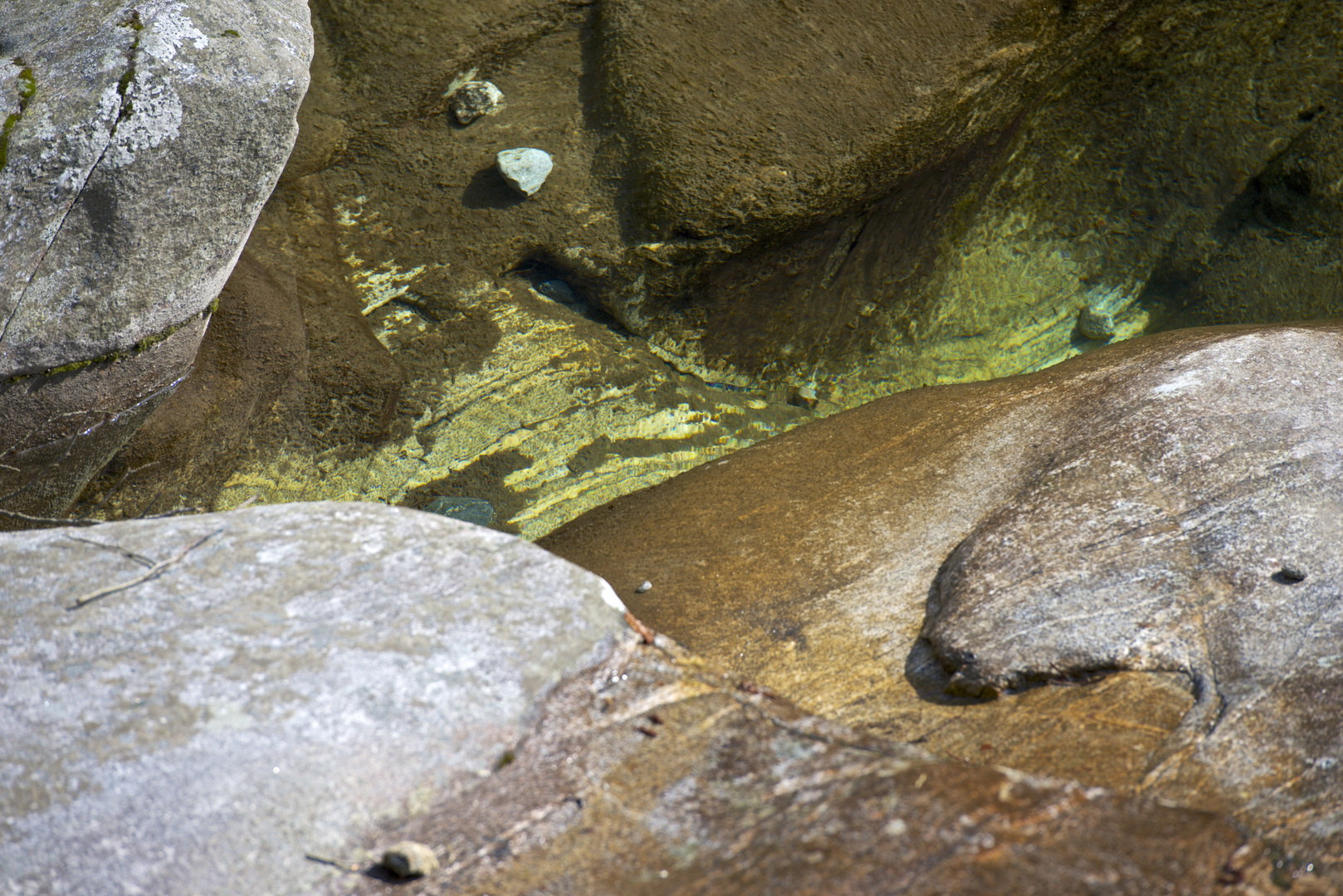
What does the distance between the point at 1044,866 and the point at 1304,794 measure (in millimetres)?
699

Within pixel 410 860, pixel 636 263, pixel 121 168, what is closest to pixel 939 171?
pixel 636 263

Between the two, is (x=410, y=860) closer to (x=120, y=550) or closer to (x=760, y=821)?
(x=760, y=821)

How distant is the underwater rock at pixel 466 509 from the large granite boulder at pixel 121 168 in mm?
1276

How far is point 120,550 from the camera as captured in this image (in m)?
1.99

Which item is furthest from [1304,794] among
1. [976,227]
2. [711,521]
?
[976,227]

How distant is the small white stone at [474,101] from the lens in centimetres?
473

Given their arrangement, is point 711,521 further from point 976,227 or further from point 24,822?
point 976,227

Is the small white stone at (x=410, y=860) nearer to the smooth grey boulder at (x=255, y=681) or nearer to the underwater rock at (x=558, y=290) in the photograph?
the smooth grey boulder at (x=255, y=681)

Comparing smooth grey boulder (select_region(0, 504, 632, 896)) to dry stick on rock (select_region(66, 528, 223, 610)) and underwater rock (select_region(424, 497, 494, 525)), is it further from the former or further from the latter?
underwater rock (select_region(424, 497, 494, 525))

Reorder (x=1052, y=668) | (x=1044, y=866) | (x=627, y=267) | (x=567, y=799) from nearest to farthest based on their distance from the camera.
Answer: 1. (x=1044, y=866)
2. (x=567, y=799)
3. (x=1052, y=668)
4. (x=627, y=267)

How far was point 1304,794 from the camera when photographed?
68.7 inches

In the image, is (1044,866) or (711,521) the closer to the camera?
(1044,866)

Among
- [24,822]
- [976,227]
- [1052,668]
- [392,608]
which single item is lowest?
[1052,668]

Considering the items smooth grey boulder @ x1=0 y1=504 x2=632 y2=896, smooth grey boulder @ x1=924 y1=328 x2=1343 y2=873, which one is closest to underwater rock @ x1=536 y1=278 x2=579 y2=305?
smooth grey boulder @ x1=924 y1=328 x2=1343 y2=873
